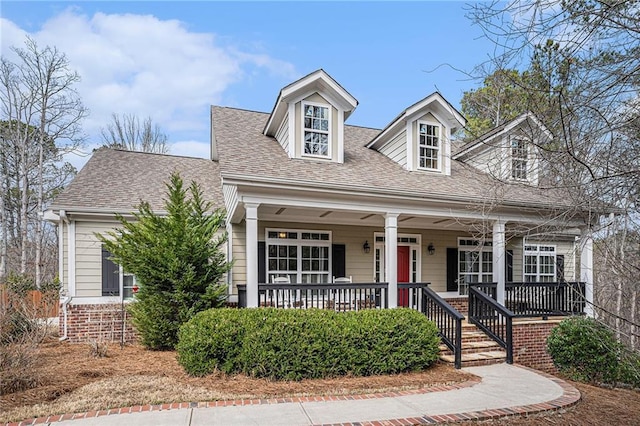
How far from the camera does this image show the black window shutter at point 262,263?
10046mm

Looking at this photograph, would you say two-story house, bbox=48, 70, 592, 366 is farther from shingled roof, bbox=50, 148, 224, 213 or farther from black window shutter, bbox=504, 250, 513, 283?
black window shutter, bbox=504, 250, 513, 283

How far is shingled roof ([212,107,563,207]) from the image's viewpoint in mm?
8023

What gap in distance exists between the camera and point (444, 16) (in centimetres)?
495

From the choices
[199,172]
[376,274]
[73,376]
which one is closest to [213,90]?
[199,172]

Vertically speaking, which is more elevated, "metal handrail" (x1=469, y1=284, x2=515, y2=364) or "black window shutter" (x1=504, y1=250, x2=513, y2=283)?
"black window shutter" (x1=504, y1=250, x2=513, y2=283)

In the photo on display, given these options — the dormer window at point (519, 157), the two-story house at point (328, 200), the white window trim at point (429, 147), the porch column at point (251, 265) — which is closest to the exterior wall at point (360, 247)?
the two-story house at point (328, 200)

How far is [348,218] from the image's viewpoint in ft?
34.4

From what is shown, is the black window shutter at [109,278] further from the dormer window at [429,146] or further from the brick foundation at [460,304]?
the brick foundation at [460,304]

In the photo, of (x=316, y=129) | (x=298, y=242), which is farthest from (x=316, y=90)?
(x=298, y=242)

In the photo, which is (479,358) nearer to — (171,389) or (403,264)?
(403,264)

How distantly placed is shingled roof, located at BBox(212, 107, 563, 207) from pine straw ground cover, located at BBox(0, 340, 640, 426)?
11.6ft

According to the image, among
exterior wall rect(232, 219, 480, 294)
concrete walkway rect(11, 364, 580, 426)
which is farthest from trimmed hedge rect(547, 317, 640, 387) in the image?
exterior wall rect(232, 219, 480, 294)

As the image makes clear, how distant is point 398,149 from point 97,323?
9006 mm

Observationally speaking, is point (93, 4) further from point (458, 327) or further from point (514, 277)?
point (514, 277)
